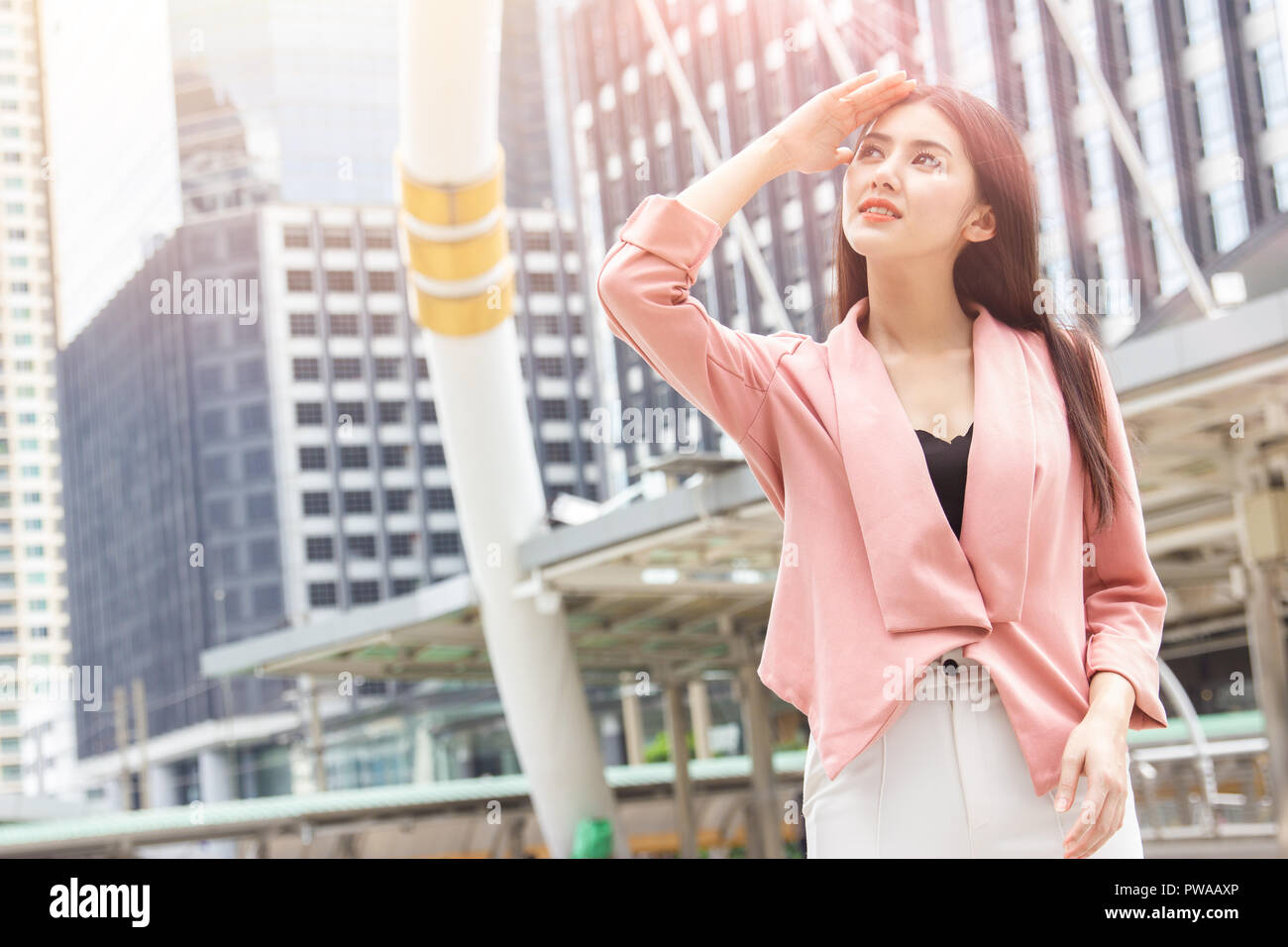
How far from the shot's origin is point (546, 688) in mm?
13609

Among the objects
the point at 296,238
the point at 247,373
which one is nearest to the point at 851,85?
the point at 247,373

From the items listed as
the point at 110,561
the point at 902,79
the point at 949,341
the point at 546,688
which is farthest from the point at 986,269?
the point at 110,561

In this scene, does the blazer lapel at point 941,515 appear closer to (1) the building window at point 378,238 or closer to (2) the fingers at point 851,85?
(2) the fingers at point 851,85

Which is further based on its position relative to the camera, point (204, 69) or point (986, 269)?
point (204, 69)

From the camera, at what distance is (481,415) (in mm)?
12195

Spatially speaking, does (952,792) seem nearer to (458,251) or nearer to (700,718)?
(458,251)

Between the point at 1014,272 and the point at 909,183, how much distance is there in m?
0.21

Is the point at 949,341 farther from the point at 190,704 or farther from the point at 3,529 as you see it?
the point at 3,529

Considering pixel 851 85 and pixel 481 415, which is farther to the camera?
pixel 481 415

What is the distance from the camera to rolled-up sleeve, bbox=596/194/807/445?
1.72 meters

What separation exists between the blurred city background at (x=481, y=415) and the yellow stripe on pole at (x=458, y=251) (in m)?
0.08

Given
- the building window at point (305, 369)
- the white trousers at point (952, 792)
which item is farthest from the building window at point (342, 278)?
the white trousers at point (952, 792)

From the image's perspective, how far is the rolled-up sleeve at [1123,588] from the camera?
5.41 feet

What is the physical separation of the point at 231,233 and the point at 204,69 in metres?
12.8
